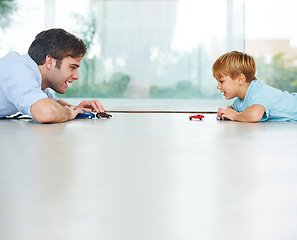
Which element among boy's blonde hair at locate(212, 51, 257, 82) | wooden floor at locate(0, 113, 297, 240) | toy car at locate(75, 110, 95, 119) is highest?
boy's blonde hair at locate(212, 51, 257, 82)

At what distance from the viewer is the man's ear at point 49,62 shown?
1723 millimetres

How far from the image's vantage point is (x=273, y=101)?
1870mm

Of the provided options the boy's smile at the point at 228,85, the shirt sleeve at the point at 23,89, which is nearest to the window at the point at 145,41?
the boy's smile at the point at 228,85

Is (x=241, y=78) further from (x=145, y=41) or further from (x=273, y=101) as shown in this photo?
(x=145, y=41)

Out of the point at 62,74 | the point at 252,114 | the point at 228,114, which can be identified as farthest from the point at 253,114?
the point at 62,74

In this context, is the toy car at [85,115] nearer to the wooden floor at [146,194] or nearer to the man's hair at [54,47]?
the man's hair at [54,47]

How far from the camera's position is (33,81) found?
59.0 inches

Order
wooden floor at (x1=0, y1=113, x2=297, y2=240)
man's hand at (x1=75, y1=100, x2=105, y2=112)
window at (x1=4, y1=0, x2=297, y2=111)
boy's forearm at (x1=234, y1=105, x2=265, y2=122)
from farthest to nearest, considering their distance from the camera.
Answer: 1. window at (x1=4, y1=0, x2=297, y2=111)
2. man's hand at (x1=75, y1=100, x2=105, y2=112)
3. boy's forearm at (x1=234, y1=105, x2=265, y2=122)
4. wooden floor at (x1=0, y1=113, x2=297, y2=240)

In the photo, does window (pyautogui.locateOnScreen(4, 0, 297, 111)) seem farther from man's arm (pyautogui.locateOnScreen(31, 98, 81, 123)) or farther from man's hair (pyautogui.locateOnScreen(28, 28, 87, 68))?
man's arm (pyautogui.locateOnScreen(31, 98, 81, 123))

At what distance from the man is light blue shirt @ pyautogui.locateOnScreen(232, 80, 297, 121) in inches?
33.3

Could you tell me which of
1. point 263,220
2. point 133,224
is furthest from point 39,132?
point 263,220

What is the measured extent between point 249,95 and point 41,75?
3.70 ft

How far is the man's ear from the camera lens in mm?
A: 1723

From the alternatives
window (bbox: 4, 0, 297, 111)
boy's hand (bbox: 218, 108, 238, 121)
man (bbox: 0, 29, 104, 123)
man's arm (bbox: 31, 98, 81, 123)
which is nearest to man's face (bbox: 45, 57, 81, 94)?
man (bbox: 0, 29, 104, 123)
